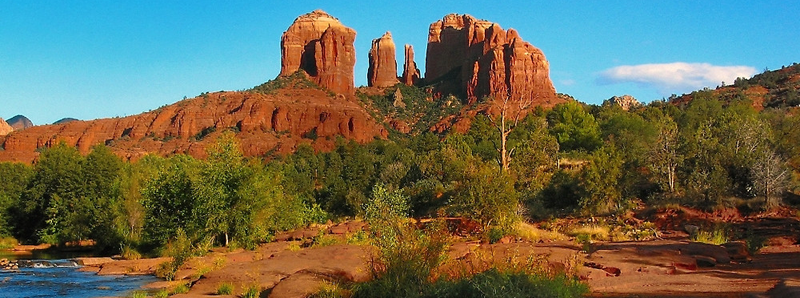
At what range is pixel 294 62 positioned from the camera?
142 meters

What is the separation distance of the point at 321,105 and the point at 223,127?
18.4 meters

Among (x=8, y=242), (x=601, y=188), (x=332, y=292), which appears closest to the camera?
(x=332, y=292)

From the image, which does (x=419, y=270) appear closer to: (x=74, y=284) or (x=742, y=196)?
(x=74, y=284)

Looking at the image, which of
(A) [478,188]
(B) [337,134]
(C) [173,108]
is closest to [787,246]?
(A) [478,188]

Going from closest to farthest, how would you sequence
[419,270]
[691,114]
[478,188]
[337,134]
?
[419,270] → [478,188] → [691,114] → [337,134]

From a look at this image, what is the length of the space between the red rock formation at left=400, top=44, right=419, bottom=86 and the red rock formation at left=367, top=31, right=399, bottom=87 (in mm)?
2817

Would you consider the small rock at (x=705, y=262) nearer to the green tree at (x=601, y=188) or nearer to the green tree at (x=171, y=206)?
the green tree at (x=601, y=188)

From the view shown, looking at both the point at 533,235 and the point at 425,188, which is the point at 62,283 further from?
the point at 425,188

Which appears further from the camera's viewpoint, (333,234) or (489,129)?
(489,129)

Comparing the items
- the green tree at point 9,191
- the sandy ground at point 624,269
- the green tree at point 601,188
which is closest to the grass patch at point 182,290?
the sandy ground at point 624,269

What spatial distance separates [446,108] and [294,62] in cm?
3833

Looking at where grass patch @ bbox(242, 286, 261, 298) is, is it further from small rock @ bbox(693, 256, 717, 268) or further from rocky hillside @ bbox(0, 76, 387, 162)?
rocky hillside @ bbox(0, 76, 387, 162)

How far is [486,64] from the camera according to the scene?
12362cm

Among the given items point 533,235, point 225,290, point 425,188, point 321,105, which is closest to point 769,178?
point 533,235
